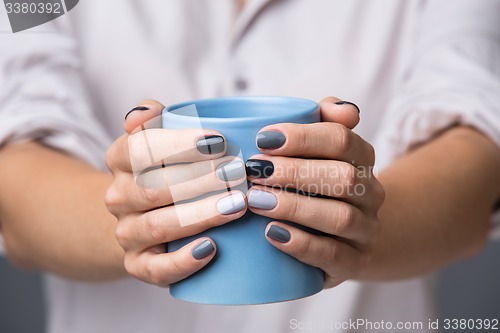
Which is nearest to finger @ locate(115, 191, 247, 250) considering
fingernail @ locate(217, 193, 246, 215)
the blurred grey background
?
fingernail @ locate(217, 193, 246, 215)

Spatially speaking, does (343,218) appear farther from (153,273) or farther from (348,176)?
(153,273)

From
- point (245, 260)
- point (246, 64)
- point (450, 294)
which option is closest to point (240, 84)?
point (246, 64)

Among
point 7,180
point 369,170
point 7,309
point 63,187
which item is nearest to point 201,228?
point 369,170

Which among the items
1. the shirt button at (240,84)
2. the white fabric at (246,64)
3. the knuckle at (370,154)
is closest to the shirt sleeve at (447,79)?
the white fabric at (246,64)

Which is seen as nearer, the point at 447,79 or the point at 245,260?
the point at 245,260

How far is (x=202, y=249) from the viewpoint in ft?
1.94

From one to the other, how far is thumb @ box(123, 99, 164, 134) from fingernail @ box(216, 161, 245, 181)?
0.39 ft

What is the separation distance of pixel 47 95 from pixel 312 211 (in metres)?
0.56

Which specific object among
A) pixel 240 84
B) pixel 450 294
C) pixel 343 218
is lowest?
pixel 450 294

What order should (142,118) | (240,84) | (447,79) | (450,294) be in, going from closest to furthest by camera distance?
1. (142,118)
2. (447,79)
3. (240,84)
4. (450,294)

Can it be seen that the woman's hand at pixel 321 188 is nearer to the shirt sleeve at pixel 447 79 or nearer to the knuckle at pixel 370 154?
the knuckle at pixel 370 154

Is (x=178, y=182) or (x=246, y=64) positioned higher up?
(x=178, y=182)

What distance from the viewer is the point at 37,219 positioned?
35.3 inches

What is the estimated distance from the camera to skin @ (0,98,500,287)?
0.61 metres
